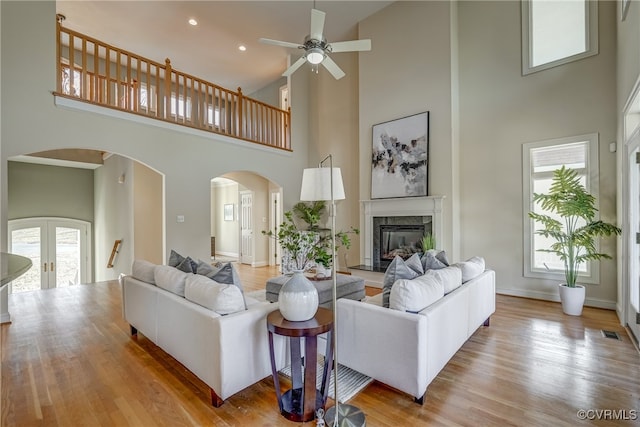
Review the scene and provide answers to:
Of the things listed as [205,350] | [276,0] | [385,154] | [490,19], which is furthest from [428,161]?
[205,350]

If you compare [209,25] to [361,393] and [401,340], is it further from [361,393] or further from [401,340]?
[361,393]

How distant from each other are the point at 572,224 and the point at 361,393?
3791mm

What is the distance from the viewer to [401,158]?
563 cm

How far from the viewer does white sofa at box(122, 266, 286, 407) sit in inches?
75.0

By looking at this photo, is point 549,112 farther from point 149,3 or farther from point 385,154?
point 149,3

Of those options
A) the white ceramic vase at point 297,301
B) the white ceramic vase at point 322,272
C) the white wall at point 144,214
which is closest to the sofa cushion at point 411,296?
the white ceramic vase at point 297,301

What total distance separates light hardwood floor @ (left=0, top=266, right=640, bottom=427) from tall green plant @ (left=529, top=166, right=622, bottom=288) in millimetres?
792

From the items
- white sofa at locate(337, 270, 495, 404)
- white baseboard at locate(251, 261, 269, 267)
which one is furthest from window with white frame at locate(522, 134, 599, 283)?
white baseboard at locate(251, 261, 269, 267)

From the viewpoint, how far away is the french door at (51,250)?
732 cm

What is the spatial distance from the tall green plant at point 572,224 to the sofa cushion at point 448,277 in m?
2.25

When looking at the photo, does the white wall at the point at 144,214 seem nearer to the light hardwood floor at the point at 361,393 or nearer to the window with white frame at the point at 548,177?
the light hardwood floor at the point at 361,393

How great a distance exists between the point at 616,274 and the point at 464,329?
2.96 m

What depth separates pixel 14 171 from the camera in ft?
23.8

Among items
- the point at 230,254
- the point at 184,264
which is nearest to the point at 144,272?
the point at 184,264
